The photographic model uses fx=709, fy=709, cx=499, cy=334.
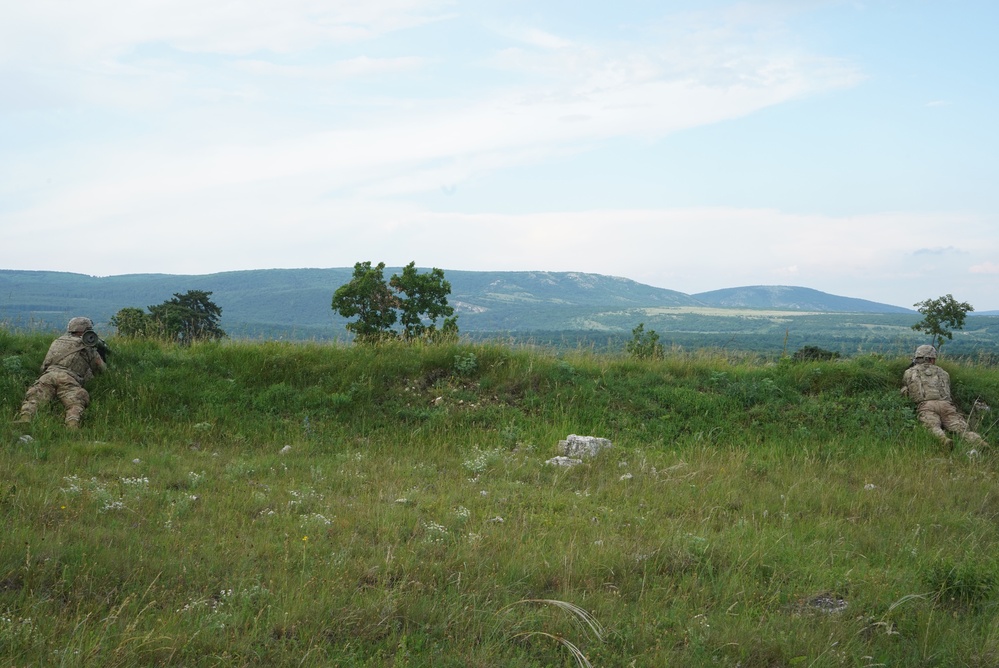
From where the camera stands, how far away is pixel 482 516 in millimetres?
6875

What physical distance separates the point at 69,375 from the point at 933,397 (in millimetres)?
13563

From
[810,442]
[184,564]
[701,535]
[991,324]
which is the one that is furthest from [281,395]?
[991,324]

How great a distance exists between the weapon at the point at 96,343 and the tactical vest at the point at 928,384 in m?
13.4

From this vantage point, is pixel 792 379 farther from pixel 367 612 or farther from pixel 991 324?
pixel 991 324

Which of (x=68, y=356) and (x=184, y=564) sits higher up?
(x=68, y=356)

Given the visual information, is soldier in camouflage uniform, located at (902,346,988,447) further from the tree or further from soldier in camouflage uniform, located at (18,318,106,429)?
the tree

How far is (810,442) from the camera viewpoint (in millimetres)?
10891

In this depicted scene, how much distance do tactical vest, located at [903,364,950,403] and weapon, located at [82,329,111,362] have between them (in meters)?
13.4

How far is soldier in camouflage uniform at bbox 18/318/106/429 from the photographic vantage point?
32.8 feet

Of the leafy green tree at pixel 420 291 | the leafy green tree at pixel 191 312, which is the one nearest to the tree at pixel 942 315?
the leafy green tree at pixel 420 291

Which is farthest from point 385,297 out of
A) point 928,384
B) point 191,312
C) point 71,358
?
point 928,384

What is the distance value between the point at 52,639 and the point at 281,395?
7517 millimetres

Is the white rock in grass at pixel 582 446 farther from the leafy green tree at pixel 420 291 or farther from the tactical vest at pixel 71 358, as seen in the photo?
the leafy green tree at pixel 420 291

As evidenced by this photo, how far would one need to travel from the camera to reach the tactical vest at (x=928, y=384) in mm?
11711
